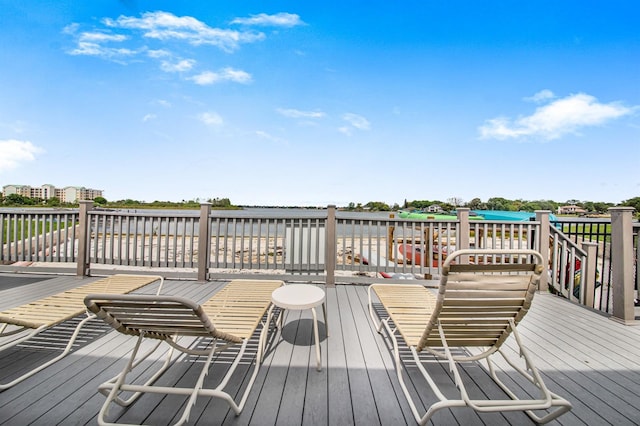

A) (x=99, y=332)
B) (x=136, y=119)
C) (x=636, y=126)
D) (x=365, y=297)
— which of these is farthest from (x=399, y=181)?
(x=99, y=332)

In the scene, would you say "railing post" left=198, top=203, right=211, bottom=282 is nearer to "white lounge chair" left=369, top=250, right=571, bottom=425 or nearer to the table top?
the table top

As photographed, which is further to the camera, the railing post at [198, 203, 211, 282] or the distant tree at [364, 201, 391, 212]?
the distant tree at [364, 201, 391, 212]

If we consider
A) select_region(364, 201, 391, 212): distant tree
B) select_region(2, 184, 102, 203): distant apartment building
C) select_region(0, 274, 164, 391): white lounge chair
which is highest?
select_region(2, 184, 102, 203): distant apartment building

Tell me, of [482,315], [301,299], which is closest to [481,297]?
[482,315]

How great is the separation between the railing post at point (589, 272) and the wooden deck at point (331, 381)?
0.89 meters

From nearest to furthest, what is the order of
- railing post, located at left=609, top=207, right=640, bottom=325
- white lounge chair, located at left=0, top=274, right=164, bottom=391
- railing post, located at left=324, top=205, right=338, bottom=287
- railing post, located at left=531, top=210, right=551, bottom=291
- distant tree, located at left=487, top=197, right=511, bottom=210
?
white lounge chair, located at left=0, top=274, right=164, bottom=391 → railing post, located at left=609, top=207, right=640, bottom=325 → railing post, located at left=531, top=210, right=551, bottom=291 → railing post, located at left=324, top=205, right=338, bottom=287 → distant tree, located at left=487, top=197, right=511, bottom=210

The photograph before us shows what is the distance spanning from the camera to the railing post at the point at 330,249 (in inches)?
168

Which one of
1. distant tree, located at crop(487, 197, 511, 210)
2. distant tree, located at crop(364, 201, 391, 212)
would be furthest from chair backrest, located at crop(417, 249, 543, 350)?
distant tree, located at crop(364, 201, 391, 212)

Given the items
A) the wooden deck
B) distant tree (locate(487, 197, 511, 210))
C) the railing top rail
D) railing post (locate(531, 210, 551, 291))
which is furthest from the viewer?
distant tree (locate(487, 197, 511, 210))

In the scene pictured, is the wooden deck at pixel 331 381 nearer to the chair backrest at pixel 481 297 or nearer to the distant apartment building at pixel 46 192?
the chair backrest at pixel 481 297

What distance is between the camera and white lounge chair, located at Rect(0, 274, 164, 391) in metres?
1.92

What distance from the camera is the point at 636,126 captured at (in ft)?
51.3

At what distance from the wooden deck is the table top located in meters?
0.47

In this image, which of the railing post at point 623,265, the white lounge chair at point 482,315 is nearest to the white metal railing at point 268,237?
the railing post at point 623,265
